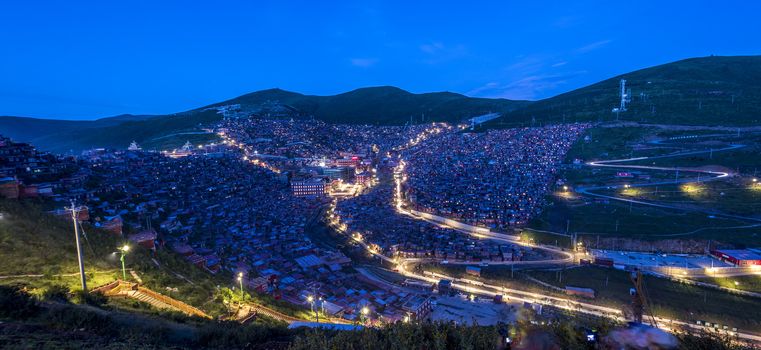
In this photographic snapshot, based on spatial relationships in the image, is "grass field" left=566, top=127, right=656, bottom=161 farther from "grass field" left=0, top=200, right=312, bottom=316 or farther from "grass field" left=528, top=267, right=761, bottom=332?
"grass field" left=0, top=200, right=312, bottom=316

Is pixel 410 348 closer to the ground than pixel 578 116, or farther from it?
closer to the ground

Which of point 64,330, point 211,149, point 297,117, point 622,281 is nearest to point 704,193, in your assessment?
point 622,281

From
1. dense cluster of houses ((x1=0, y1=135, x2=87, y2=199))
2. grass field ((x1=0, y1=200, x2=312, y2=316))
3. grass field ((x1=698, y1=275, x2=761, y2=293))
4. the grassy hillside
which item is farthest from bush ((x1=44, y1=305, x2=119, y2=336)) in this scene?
the grassy hillside

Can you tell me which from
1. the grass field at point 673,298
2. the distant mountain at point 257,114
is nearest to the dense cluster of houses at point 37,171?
the grass field at point 673,298

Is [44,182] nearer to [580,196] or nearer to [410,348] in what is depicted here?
[410,348]

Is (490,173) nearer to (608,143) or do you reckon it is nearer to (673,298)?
(608,143)

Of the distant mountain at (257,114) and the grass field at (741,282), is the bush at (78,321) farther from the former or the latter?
the distant mountain at (257,114)

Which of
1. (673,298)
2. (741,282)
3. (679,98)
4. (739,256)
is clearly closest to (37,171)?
(673,298)
